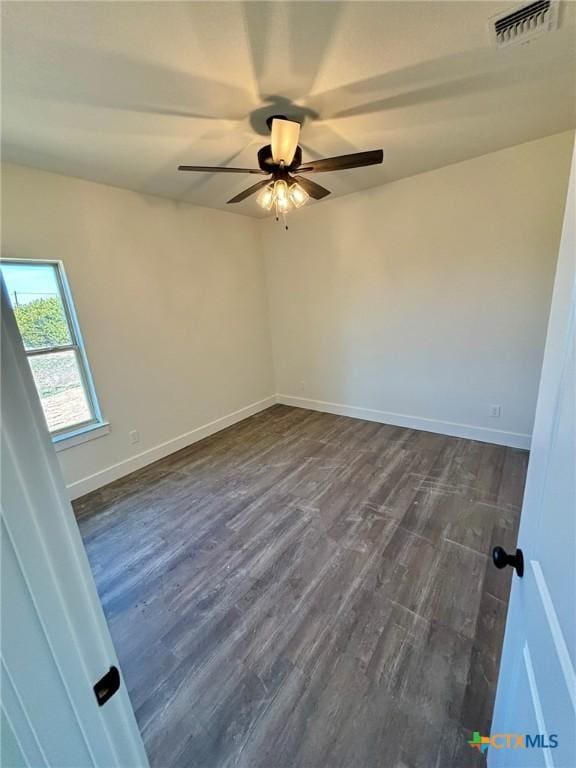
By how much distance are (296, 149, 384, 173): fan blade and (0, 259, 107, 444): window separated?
2.12 meters

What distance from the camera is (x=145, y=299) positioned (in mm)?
3061

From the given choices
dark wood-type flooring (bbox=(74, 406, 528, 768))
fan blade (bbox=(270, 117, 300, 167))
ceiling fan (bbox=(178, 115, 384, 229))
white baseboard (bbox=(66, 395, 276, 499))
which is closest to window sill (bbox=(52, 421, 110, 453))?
white baseboard (bbox=(66, 395, 276, 499))

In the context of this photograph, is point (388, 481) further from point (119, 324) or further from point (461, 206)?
point (119, 324)

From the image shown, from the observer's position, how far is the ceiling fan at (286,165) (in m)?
1.71

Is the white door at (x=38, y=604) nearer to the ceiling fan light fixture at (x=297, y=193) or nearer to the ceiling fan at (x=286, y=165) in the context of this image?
the ceiling fan at (x=286, y=165)

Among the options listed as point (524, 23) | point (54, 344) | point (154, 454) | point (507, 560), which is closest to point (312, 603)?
point (507, 560)

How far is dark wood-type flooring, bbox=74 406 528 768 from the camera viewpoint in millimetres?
1165

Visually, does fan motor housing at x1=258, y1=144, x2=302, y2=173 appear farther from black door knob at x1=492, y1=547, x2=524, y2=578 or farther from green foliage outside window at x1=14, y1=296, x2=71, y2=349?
black door knob at x1=492, y1=547, x2=524, y2=578

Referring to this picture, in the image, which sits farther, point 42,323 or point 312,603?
point 42,323

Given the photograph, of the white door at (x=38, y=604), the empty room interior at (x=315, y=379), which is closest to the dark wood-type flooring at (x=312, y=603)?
the empty room interior at (x=315, y=379)

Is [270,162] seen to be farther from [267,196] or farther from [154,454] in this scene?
[154,454]

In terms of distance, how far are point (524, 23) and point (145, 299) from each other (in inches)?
120

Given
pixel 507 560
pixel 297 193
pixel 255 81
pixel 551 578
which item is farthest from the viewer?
pixel 297 193

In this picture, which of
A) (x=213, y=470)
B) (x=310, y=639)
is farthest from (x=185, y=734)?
(x=213, y=470)
